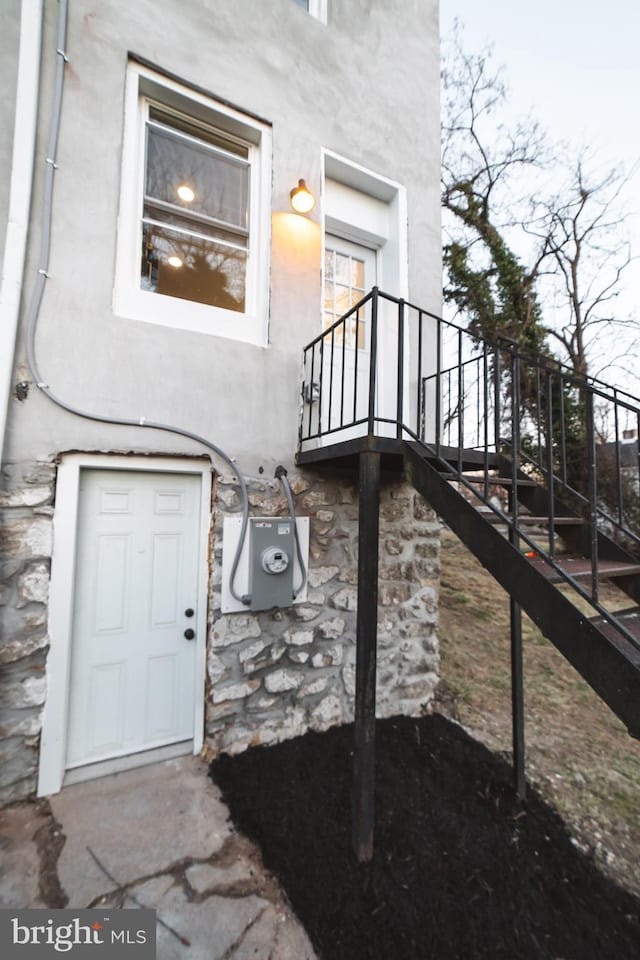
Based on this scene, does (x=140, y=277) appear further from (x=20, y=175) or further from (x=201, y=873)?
(x=201, y=873)

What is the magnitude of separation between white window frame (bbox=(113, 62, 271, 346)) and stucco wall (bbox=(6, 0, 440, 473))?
70 millimetres

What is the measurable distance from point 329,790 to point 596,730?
8.09 feet

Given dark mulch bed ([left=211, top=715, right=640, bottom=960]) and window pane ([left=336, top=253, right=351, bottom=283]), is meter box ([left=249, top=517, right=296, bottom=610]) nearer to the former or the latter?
dark mulch bed ([left=211, top=715, right=640, bottom=960])

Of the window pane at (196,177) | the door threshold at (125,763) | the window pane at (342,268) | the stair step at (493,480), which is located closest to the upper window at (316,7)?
the window pane at (196,177)

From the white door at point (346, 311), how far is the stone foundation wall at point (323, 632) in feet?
2.43

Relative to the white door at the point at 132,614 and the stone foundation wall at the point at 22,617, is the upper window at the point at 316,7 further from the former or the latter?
the stone foundation wall at the point at 22,617

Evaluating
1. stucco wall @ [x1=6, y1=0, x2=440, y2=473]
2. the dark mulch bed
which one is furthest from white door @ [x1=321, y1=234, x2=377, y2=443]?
the dark mulch bed

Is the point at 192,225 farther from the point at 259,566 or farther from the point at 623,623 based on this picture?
the point at 623,623

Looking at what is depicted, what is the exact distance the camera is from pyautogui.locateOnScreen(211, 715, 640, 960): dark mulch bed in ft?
5.35

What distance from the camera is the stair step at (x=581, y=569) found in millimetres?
1848

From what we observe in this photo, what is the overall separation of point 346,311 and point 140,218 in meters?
1.79

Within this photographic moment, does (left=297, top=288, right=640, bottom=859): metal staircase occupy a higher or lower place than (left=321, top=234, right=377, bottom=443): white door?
lower

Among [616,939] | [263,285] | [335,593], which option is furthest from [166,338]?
[616,939]

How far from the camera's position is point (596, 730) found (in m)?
3.25
